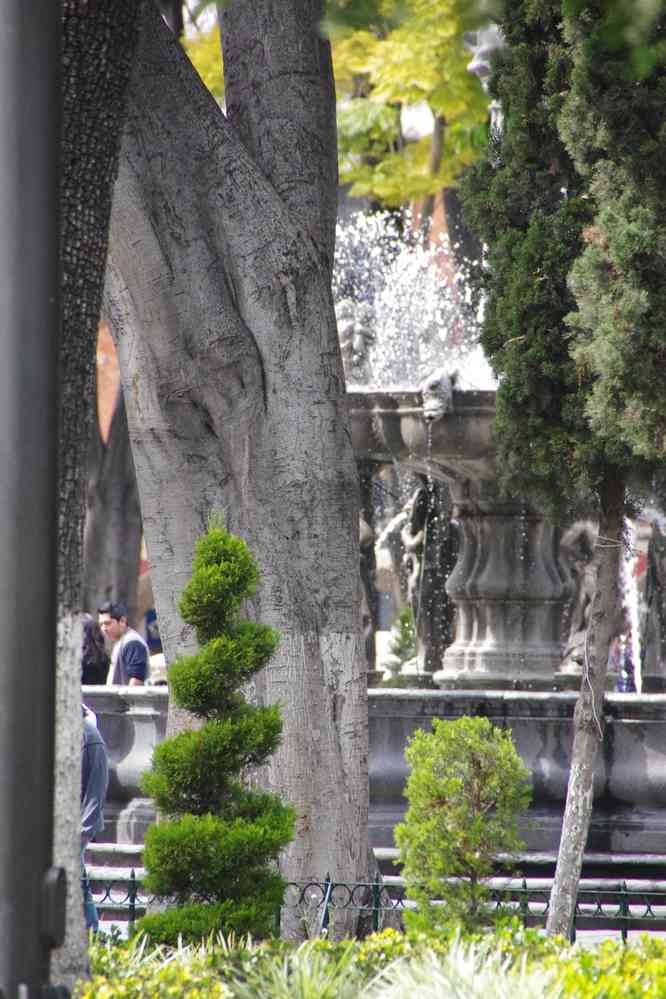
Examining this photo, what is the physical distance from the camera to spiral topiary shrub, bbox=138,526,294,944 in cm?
587

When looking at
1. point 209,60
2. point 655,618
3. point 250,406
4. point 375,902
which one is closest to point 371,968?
point 375,902

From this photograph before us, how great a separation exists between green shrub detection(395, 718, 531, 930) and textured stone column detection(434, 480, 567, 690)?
6.58m

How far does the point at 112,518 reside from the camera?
22.3m

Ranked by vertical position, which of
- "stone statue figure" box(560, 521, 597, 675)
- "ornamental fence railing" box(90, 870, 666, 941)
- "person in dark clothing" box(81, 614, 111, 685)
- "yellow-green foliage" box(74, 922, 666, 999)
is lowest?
"ornamental fence railing" box(90, 870, 666, 941)

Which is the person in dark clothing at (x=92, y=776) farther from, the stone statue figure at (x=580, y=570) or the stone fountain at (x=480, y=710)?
the stone statue figure at (x=580, y=570)

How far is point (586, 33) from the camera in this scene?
316 inches

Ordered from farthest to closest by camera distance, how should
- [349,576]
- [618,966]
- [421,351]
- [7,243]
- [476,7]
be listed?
[421,351], [349,576], [476,7], [618,966], [7,243]

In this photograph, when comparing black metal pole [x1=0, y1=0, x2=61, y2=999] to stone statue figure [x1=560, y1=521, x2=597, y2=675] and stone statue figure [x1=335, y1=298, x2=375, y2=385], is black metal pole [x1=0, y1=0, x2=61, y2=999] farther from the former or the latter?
stone statue figure [x1=560, y1=521, x2=597, y2=675]

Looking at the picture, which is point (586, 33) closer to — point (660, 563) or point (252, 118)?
point (252, 118)

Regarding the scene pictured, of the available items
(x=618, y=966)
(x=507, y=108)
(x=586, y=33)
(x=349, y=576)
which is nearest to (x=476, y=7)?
(x=586, y=33)

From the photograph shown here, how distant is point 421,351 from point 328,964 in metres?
11.3

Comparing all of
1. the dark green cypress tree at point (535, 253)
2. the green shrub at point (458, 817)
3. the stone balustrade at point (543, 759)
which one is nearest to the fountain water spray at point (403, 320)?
the stone balustrade at point (543, 759)

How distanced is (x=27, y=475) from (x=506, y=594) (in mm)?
10220

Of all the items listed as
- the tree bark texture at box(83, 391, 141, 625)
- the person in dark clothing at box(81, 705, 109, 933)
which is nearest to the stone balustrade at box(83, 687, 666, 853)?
the person in dark clothing at box(81, 705, 109, 933)
